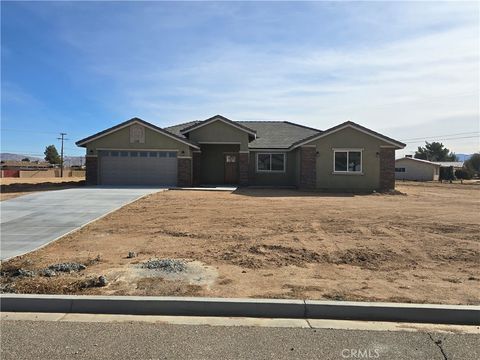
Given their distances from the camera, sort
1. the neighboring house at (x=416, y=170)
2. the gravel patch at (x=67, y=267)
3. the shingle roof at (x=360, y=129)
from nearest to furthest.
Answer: the gravel patch at (x=67, y=267) → the shingle roof at (x=360, y=129) → the neighboring house at (x=416, y=170)

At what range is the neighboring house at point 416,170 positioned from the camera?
55750mm

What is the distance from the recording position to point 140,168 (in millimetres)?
25656

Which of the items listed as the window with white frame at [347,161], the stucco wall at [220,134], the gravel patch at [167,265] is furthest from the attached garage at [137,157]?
the gravel patch at [167,265]

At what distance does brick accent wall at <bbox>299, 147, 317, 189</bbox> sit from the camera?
Answer: 24922mm

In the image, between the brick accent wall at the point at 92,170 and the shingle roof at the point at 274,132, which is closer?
the brick accent wall at the point at 92,170

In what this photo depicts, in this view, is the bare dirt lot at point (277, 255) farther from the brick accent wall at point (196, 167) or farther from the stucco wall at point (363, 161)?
the brick accent wall at point (196, 167)

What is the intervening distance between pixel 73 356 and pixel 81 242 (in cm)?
588

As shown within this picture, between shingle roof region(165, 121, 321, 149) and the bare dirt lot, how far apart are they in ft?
47.4

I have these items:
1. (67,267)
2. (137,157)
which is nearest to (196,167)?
(137,157)

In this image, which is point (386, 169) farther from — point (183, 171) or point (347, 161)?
point (183, 171)

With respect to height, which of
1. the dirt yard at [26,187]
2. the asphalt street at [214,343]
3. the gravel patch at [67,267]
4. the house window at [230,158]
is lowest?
the asphalt street at [214,343]

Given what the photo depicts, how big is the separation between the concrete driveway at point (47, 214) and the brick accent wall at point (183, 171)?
205 inches

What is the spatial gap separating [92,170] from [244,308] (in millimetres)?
21876

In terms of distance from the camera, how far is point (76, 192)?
782 inches
